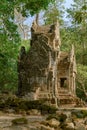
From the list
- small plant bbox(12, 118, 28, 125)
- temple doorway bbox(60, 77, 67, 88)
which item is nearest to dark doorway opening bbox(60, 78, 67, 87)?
temple doorway bbox(60, 77, 67, 88)

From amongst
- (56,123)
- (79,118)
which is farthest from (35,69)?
(56,123)

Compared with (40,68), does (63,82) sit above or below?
below

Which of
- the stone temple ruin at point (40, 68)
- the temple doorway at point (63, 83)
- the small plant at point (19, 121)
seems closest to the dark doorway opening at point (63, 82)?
the temple doorway at point (63, 83)

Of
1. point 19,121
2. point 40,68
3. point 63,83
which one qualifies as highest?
point 40,68

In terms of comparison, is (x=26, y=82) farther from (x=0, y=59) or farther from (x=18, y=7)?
(x=18, y=7)

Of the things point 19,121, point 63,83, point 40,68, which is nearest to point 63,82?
point 63,83

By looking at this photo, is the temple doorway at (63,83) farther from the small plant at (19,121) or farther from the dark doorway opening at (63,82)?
the small plant at (19,121)

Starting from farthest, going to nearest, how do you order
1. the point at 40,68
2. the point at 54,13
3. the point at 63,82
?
the point at 54,13
the point at 63,82
the point at 40,68

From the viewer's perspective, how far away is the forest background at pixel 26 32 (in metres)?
20.8

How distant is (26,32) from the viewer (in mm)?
58188

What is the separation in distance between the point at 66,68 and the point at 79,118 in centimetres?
1362

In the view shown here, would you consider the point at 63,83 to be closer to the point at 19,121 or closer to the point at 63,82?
the point at 63,82

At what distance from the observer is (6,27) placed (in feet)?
70.9

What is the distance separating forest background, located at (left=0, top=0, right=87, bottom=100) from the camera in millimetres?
20844
